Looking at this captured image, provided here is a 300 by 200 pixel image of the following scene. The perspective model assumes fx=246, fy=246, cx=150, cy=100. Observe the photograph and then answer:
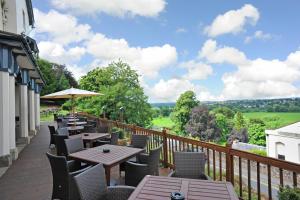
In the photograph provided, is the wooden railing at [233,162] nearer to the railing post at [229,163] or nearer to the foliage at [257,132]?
the railing post at [229,163]

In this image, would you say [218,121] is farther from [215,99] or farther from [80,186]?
[80,186]

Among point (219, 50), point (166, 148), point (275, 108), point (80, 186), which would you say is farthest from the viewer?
point (219, 50)

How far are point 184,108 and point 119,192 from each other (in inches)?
1693

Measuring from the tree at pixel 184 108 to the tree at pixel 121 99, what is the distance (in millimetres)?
23310

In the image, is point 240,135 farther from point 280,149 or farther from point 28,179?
point 28,179

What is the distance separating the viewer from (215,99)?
182ft

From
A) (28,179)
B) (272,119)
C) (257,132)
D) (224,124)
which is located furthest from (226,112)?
(28,179)

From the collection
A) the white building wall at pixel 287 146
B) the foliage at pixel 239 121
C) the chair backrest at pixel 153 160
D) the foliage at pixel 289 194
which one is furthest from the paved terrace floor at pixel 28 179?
the foliage at pixel 239 121

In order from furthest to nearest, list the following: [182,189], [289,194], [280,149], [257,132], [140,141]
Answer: [257,132], [280,149], [140,141], [182,189], [289,194]

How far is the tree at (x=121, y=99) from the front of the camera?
20.1 metres

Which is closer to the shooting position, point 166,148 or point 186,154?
point 186,154

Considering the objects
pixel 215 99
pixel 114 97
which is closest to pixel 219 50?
pixel 215 99

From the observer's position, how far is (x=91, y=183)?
8.89ft

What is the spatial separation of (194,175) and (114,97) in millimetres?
16974
